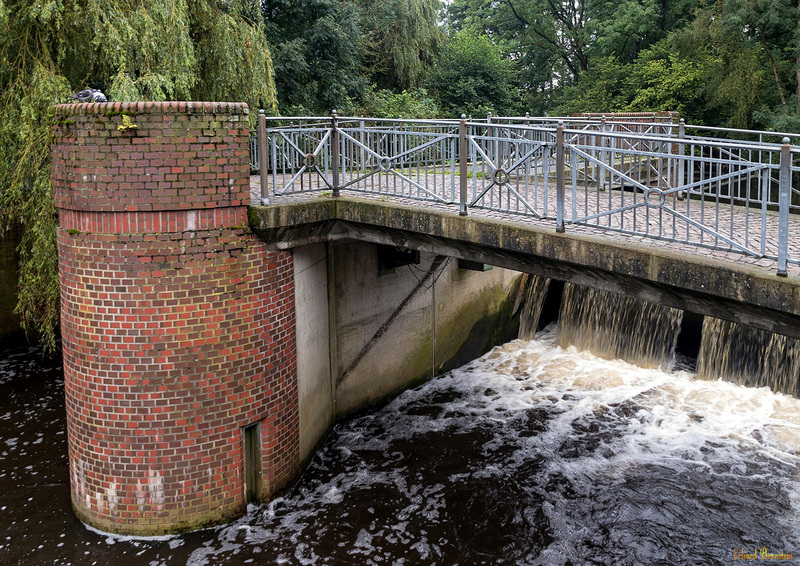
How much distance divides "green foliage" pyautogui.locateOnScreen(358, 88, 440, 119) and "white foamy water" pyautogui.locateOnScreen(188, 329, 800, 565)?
31.3ft

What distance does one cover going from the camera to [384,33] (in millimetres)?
21922

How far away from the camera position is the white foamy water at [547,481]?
829 cm

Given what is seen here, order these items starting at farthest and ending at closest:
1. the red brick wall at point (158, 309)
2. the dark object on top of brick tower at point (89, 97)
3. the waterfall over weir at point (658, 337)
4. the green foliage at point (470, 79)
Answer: the green foliage at point (470, 79)
the waterfall over weir at point (658, 337)
the dark object on top of brick tower at point (89, 97)
the red brick wall at point (158, 309)

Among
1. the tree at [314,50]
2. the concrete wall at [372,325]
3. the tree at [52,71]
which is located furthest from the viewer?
the tree at [314,50]

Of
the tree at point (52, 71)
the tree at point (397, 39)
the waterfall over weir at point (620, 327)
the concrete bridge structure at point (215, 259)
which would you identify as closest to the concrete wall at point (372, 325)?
the concrete bridge structure at point (215, 259)

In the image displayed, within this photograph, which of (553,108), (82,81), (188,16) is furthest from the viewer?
(553,108)

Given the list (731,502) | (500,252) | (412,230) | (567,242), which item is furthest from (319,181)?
(731,502)

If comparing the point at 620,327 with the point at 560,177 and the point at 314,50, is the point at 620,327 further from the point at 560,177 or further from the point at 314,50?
the point at 314,50

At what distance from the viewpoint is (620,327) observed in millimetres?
14938

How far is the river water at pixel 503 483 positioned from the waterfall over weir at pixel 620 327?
93cm

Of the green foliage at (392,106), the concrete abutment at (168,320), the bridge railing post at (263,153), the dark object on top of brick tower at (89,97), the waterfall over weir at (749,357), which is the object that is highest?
the green foliage at (392,106)

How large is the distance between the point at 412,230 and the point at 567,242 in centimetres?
206

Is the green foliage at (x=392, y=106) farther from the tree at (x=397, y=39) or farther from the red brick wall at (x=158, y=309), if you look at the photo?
the red brick wall at (x=158, y=309)

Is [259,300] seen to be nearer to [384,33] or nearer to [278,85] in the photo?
[278,85]
